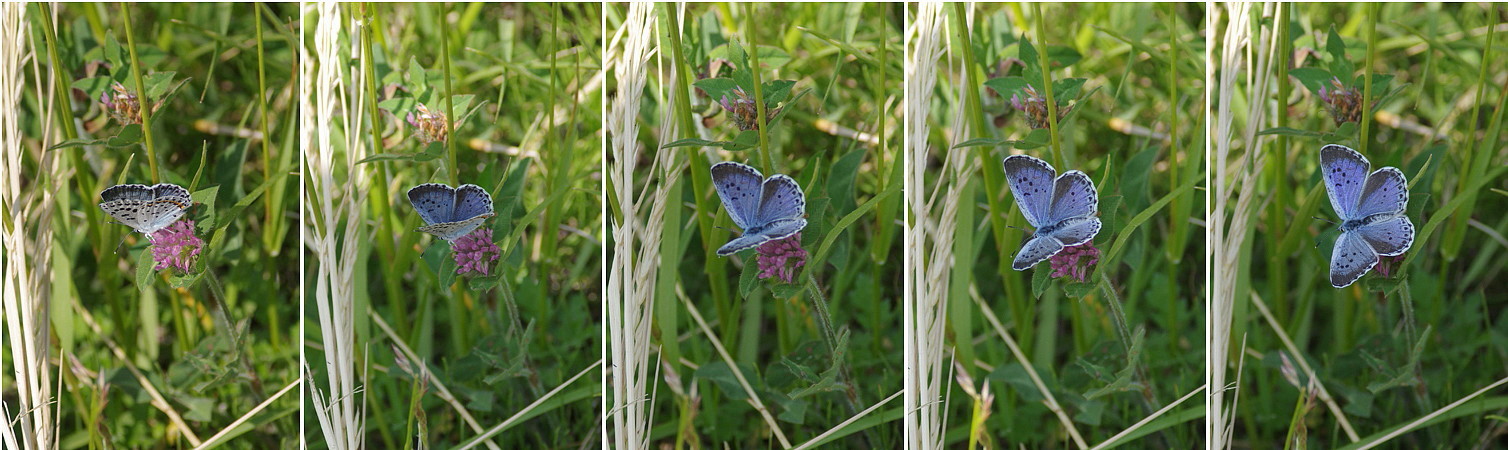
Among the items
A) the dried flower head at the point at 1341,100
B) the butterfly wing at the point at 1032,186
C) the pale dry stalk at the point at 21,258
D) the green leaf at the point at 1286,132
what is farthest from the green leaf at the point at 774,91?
the pale dry stalk at the point at 21,258

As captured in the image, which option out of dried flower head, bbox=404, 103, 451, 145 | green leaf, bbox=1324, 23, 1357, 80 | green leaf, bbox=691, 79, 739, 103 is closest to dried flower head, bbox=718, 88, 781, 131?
green leaf, bbox=691, 79, 739, 103

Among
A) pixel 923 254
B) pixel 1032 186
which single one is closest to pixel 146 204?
pixel 923 254

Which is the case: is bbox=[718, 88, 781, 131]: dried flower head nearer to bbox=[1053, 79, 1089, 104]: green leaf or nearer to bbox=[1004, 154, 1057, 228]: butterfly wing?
bbox=[1004, 154, 1057, 228]: butterfly wing

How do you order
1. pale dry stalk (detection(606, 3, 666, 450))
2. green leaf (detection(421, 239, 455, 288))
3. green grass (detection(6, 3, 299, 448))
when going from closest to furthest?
pale dry stalk (detection(606, 3, 666, 450)) < green leaf (detection(421, 239, 455, 288)) < green grass (detection(6, 3, 299, 448))

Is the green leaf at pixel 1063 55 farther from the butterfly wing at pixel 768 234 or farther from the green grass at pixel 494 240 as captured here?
the green grass at pixel 494 240

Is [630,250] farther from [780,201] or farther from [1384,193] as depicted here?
[1384,193]
